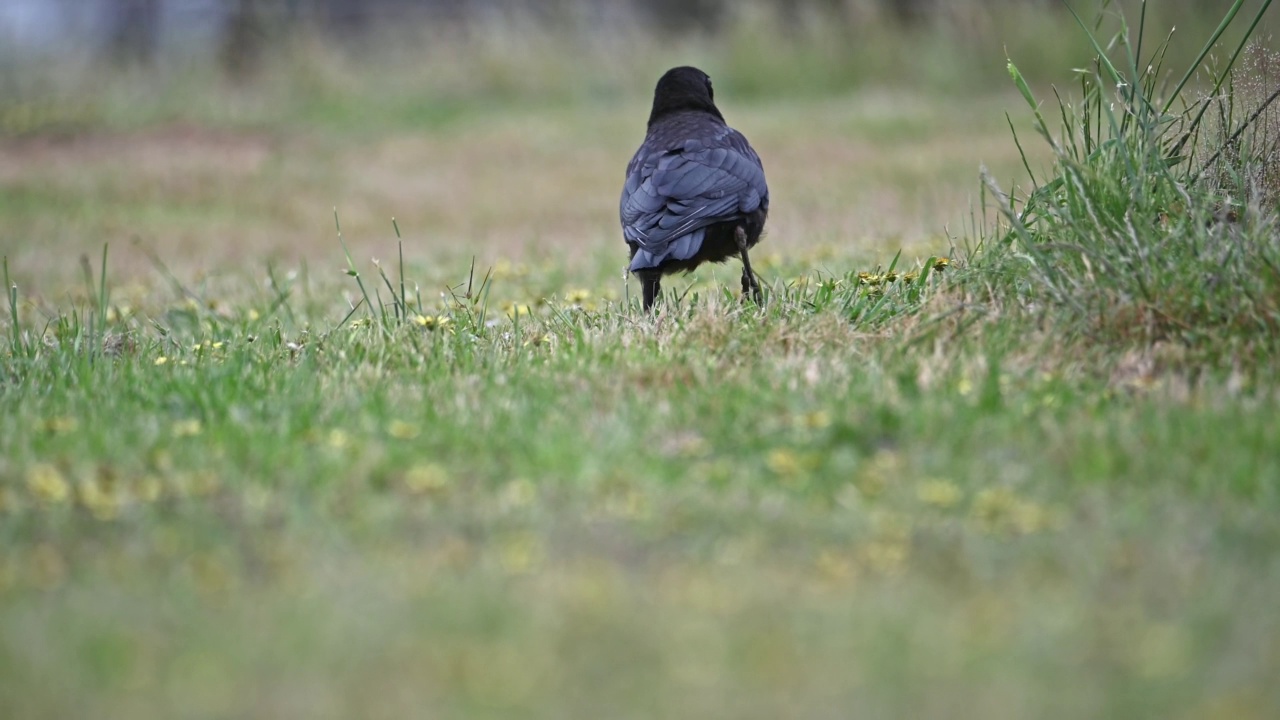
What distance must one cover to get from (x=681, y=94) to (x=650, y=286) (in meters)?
1.44

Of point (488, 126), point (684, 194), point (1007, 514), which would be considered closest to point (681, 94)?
point (684, 194)

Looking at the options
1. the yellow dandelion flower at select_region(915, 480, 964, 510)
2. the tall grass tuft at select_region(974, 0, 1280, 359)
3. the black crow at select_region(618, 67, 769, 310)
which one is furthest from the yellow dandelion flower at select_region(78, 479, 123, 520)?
the tall grass tuft at select_region(974, 0, 1280, 359)

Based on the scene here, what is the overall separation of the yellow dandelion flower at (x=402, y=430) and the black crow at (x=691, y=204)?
64.3 inches

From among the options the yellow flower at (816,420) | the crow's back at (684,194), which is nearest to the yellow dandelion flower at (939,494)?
the yellow flower at (816,420)

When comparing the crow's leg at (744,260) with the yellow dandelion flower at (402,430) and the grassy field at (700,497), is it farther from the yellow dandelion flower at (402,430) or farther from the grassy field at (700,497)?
the yellow dandelion flower at (402,430)

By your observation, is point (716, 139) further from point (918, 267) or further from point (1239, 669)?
point (1239, 669)

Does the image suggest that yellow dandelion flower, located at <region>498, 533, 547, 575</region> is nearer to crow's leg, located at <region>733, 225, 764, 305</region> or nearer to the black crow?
the black crow

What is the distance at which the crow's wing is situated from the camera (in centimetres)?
557

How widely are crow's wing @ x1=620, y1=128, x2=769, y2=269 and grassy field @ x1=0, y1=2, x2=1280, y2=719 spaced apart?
24 centimetres

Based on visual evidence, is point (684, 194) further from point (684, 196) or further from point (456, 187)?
point (456, 187)

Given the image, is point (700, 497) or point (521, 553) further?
point (700, 497)

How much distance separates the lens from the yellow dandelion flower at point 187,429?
4.07 metres

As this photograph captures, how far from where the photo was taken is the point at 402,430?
403 centimetres

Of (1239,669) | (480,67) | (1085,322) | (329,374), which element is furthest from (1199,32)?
(1239,669)
